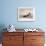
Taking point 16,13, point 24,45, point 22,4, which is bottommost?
point 24,45

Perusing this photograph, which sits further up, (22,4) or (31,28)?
(22,4)

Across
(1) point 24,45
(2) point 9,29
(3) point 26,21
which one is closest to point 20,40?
(1) point 24,45

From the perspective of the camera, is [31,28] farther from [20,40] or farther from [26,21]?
[20,40]

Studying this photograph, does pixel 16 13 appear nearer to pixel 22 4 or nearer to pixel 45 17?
pixel 22 4

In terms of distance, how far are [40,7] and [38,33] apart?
37.2 inches

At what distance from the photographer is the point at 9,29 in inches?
146

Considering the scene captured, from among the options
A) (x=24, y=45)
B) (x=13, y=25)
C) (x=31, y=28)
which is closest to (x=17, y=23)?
(x=13, y=25)

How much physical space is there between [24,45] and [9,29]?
0.64m

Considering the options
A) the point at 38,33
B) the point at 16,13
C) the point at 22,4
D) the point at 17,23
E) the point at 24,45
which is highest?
the point at 22,4

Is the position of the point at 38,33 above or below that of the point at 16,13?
below

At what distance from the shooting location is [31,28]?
4.13 meters

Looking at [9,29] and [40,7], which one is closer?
[9,29]

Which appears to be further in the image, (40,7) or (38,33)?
(40,7)

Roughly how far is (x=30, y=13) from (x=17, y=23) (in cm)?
54
